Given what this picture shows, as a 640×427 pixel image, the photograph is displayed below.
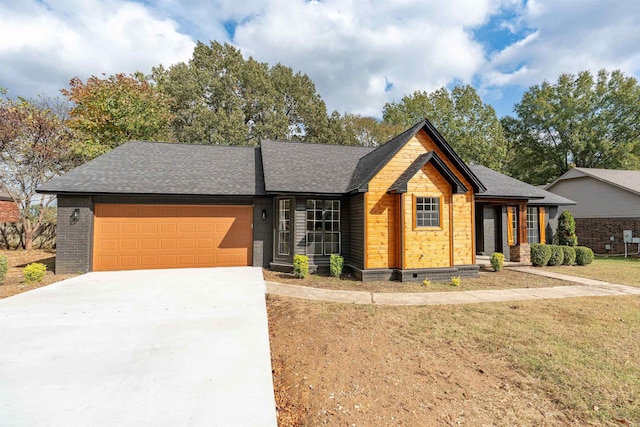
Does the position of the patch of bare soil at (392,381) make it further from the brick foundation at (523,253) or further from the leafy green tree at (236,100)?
the leafy green tree at (236,100)

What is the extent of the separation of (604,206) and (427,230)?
61.8 ft

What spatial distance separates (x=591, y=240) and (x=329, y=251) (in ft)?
67.7

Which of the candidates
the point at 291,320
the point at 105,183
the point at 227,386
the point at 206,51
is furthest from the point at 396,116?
the point at 227,386

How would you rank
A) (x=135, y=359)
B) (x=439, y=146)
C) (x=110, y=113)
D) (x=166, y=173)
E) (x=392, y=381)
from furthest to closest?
(x=110, y=113) → (x=166, y=173) → (x=439, y=146) → (x=135, y=359) → (x=392, y=381)

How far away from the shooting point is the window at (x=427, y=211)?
9.72m

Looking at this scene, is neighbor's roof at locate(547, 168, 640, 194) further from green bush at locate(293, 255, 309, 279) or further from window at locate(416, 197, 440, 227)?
green bush at locate(293, 255, 309, 279)

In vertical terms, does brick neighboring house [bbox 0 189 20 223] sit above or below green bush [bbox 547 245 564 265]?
above

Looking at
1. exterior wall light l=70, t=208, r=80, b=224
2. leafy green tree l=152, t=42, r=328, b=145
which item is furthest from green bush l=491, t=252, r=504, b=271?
leafy green tree l=152, t=42, r=328, b=145

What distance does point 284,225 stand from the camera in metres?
11.2

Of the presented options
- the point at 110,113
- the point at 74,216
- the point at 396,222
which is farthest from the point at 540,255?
the point at 110,113

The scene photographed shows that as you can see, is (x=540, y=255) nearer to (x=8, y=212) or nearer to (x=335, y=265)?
(x=335, y=265)

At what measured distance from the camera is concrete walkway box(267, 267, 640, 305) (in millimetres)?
A: 7207

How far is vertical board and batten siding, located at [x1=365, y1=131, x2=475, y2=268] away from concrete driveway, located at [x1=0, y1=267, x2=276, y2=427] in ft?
14.5

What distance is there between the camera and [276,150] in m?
13.4
